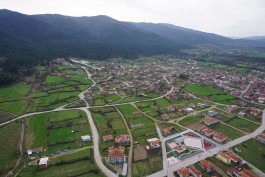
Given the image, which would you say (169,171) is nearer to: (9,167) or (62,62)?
(9,167)

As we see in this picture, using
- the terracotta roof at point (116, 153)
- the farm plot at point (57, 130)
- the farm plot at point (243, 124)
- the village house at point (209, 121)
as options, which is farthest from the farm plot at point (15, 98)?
the farm plot at point (243, 124)

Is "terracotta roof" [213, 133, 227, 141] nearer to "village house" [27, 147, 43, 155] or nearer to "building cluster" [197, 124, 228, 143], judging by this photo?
"building cluster" [197, 124, 228, 143]

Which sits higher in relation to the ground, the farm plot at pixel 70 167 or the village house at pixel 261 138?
the village house at pixel 261 138

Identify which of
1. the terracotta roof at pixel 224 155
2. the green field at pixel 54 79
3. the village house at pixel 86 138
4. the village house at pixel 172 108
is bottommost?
the green field at pixel 54 79

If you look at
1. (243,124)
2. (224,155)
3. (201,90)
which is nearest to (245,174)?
(224,155)

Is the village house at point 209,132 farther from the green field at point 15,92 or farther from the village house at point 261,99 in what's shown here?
the green field at point 15,92

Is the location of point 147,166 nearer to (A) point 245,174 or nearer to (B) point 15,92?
(A) point 245,174
